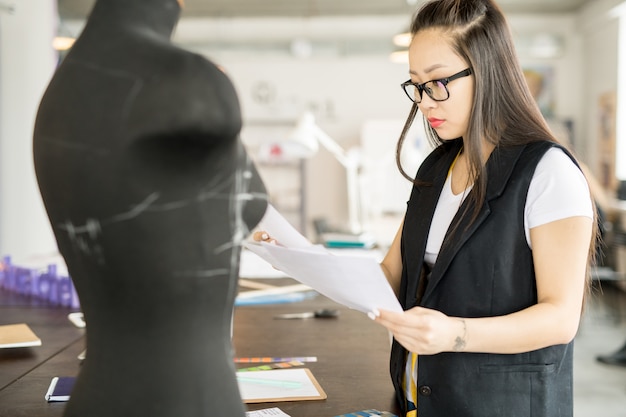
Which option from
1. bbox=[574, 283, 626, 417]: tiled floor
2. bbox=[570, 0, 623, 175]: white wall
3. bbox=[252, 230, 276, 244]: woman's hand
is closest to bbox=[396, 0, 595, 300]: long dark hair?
bbox=[252, 230, 276, 244]: woman's hand

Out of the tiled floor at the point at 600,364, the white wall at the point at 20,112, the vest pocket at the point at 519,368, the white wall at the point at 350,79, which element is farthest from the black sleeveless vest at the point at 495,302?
the white wall at the point at 350,79

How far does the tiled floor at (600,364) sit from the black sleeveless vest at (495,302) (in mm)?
1522

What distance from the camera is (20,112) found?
5.50 metres

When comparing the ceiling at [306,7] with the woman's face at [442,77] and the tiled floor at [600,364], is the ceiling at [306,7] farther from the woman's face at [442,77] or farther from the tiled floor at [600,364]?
the woman's face at [442,77]

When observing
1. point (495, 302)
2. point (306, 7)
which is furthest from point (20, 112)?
point (495, 302)

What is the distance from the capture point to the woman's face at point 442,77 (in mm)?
1438

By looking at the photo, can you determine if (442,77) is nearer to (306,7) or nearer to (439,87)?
(439,87)

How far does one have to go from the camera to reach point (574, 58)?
9.05 m

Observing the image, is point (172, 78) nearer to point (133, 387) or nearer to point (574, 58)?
point (133, 387)

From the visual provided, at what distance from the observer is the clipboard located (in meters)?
1.43

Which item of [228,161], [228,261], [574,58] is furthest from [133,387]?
[574,58]

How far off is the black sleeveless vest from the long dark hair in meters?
0.04

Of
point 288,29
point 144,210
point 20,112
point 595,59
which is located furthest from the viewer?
point 288,29

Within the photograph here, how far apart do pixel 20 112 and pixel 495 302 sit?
199 inches
